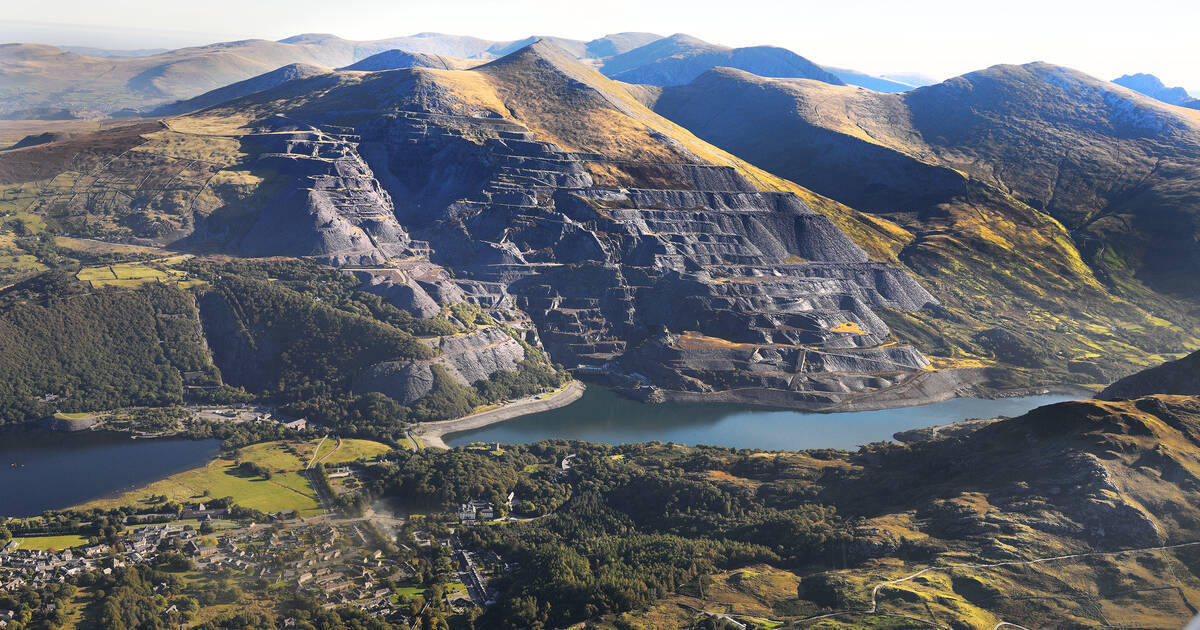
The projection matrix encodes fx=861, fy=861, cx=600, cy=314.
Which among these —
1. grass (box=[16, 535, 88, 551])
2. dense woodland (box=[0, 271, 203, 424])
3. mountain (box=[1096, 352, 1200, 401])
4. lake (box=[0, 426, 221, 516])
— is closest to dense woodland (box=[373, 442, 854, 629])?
lake (box=[0, 426, 221, 516])

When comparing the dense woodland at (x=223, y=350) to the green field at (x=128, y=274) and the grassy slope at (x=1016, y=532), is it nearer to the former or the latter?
the green field at (x=128, y=274)

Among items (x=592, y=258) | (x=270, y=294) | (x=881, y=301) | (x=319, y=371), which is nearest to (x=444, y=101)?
(x=592, y=258)

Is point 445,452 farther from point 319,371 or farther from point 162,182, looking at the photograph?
point 162,182

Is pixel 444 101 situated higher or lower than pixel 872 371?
higher

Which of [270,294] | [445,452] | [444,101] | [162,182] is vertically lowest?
[445,452]

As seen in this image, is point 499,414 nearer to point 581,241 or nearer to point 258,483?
point 258,483

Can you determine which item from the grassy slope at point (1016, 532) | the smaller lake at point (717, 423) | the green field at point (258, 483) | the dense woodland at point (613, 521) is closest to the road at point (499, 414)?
the smaller lake at point (717, 423)

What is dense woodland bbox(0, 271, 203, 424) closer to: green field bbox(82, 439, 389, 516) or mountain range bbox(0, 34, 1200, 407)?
green field bbox(82, 439, 389, 516)
